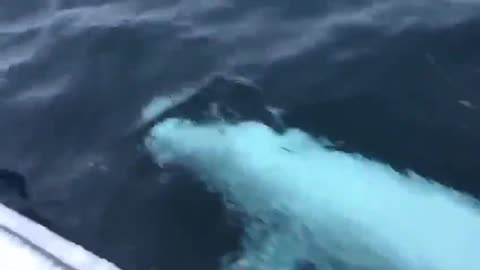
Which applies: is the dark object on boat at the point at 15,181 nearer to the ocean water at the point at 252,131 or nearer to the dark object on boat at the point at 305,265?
the ocean water at the point at 252,131

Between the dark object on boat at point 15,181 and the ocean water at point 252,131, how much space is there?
0.09 metres

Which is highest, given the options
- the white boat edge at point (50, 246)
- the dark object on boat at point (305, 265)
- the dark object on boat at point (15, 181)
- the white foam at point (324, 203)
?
the white boat edge at point (50, 246)

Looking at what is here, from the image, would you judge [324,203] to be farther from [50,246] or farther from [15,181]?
[15,181]

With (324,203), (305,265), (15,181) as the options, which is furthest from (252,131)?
(15,181)

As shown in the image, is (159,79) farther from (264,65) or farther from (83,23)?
(83,23)

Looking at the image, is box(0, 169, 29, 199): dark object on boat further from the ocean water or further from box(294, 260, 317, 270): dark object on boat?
box(294, 260, 317, 270): dark object on boat

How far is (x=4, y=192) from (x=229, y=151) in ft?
9.44

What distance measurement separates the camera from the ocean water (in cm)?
895

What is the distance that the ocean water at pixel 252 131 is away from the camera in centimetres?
895

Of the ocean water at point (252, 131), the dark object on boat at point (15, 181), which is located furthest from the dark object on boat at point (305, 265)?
the dark object on boat at point (15, 181)

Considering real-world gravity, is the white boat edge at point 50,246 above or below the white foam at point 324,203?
above

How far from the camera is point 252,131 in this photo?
1045 cm

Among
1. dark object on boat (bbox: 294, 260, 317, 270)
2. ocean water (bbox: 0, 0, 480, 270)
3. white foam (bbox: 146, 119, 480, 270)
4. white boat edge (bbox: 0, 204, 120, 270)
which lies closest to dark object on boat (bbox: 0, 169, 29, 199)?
ocean water (bbox: 0, 0, 480, 270)

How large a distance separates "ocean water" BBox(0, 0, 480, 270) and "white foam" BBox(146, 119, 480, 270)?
20 millimetres
